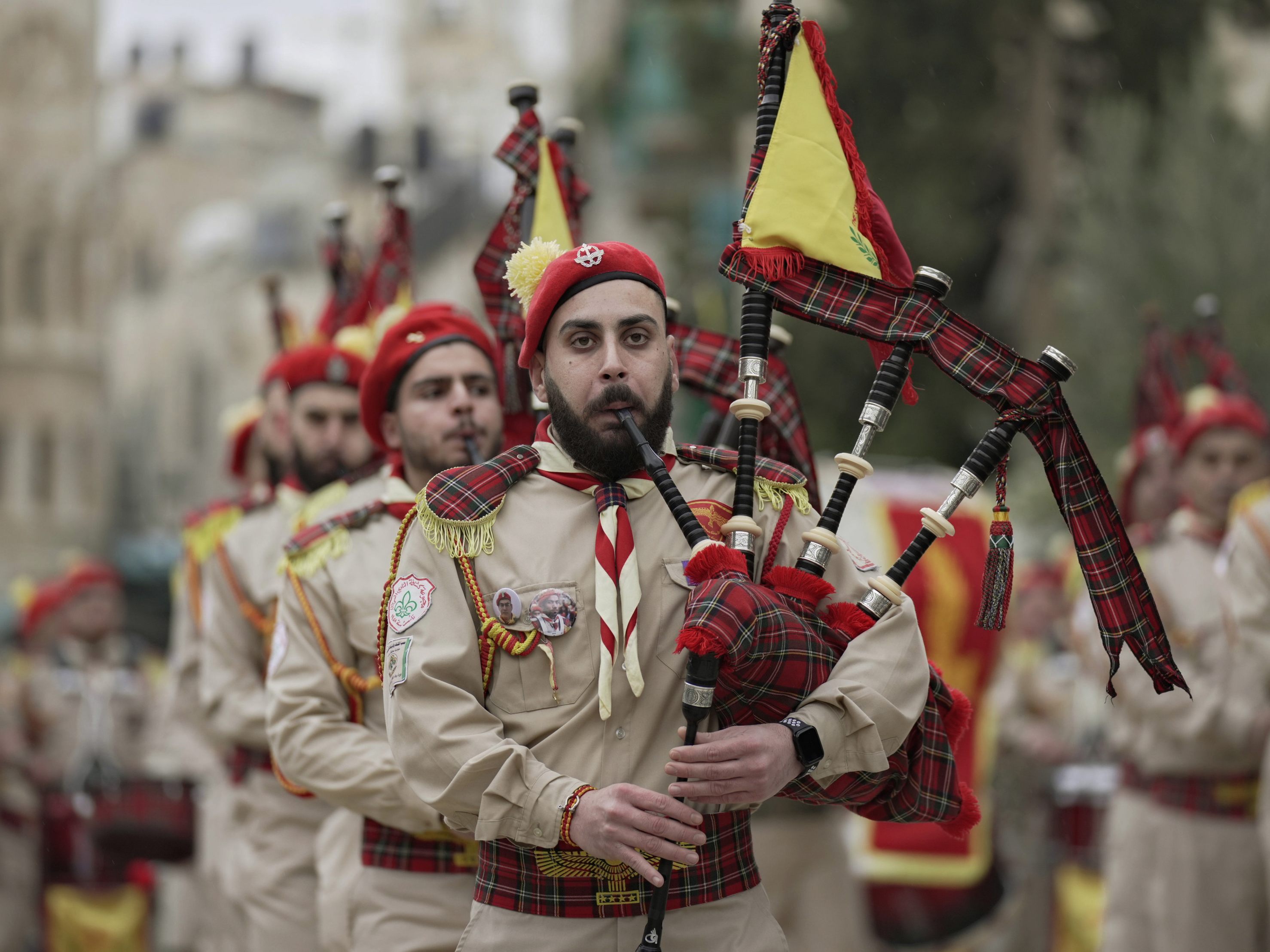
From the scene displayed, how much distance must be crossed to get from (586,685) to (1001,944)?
747cm

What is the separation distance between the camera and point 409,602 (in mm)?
3660

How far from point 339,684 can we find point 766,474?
1.66 m

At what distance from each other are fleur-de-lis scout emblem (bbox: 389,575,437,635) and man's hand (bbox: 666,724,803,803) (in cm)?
64

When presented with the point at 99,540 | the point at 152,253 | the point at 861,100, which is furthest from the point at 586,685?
→ the point at 152,253

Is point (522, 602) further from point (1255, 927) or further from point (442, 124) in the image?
point (442, 124)

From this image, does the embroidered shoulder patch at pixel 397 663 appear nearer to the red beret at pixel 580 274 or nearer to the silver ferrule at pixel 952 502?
the red beret at pixel 580 274

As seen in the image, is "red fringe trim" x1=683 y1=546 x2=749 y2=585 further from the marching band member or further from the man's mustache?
the marching band member

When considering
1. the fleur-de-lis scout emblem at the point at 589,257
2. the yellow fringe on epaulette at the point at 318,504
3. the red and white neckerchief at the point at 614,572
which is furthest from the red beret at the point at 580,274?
the yellow fringe on epaulette at the point at 318,504

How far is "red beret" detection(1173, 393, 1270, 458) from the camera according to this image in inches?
285

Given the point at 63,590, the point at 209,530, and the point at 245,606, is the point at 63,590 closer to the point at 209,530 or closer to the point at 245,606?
the point at 209,530

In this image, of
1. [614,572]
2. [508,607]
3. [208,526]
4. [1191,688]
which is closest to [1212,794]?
[1191,688]

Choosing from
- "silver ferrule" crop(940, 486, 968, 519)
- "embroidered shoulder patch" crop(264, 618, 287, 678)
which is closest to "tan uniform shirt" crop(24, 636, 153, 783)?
"embroidered shoulder patch" crop(264, 618, 287, 678)

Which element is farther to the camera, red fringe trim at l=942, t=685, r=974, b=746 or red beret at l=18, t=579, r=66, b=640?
red beret at l=18, t=579, r=66, b=640

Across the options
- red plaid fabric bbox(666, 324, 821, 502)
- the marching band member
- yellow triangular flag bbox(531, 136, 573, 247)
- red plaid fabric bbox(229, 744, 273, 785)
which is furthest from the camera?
the marching band member
